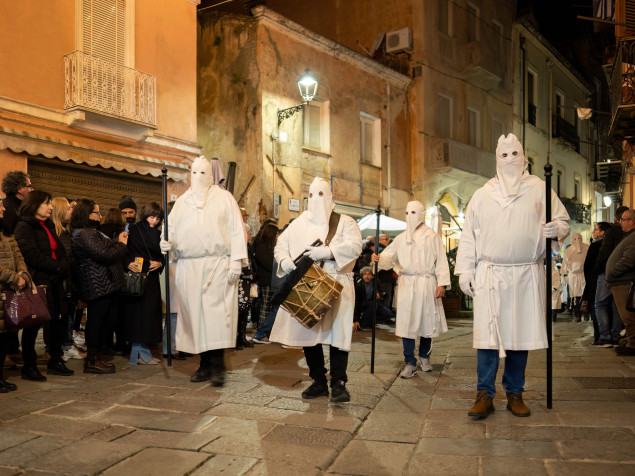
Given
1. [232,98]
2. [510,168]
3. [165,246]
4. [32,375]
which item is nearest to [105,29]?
[232,98]

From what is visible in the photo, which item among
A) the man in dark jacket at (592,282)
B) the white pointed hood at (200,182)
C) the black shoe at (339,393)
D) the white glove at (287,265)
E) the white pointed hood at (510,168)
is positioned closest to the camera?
the white pointed hood at (510,168)

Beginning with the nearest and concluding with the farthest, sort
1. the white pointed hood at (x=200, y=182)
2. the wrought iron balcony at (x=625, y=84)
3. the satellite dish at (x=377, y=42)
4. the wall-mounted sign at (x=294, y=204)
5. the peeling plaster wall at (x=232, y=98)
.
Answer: the white pointed hood at (x=200, y=182) < the wrought iron balcony at (x=625, y=84) < the peeling plaster wall at (x=232, y=98) < the wall-mounted sign at (x=294, y=204) < the satellite dish at (x=377, y=42)

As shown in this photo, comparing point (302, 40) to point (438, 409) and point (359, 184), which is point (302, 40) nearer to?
point (359, 184)

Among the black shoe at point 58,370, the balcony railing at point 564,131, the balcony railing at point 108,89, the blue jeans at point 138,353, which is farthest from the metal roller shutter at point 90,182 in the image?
the balcony railing at point 564,131

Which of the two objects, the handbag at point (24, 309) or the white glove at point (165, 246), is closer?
the handbag at point (24, 309)

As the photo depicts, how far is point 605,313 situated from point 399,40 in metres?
14.6

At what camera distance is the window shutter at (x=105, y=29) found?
1275cm

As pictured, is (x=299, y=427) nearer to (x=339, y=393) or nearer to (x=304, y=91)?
(x=339, y=393)

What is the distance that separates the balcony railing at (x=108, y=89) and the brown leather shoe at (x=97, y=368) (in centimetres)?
682

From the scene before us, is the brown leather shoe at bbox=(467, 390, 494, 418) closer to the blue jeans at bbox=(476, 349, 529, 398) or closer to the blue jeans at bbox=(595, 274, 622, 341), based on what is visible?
the blue jeans at bbox=(476, 349, 529, 398)

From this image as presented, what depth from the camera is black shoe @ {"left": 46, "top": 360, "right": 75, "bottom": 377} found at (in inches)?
259

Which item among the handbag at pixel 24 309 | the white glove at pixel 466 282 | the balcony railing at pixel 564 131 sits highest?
the balcony railing at pixel 564 131

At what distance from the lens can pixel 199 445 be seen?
4.18 metres

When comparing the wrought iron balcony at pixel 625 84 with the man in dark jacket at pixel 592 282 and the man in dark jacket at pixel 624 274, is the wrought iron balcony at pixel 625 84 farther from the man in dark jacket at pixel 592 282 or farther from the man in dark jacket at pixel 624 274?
the man in dark jacket at pixel 624 274
